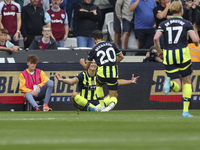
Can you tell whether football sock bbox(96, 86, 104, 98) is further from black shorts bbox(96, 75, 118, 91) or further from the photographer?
the photographer

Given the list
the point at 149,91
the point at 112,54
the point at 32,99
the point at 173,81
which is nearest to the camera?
the point at 173,81

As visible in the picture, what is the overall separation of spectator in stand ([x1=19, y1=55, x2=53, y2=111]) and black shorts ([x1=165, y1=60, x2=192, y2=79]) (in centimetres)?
481

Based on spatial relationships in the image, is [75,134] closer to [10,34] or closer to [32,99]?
[32,99]

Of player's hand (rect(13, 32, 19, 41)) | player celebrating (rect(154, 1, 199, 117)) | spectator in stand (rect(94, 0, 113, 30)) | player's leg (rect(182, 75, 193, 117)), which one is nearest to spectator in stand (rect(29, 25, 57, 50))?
player's hand (rect(13, 32, 19, 41))

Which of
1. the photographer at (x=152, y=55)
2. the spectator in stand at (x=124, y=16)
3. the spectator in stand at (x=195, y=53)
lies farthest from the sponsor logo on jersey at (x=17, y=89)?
the spectator in stand at (x=195, y=53)

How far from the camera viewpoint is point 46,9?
17.7m

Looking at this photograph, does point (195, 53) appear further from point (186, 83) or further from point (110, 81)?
point (186, 83)

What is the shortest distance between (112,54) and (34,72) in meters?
2.83

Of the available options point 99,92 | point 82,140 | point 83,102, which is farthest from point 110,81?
point 82,140

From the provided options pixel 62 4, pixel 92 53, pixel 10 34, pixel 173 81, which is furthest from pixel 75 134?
pixel 62 4

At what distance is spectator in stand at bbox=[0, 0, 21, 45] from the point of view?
16.7m

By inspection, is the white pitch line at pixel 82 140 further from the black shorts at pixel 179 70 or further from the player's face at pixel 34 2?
the player's face at pixel 34 2

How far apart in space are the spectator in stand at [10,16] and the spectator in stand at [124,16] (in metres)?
3.06

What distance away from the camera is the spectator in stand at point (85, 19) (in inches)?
698
